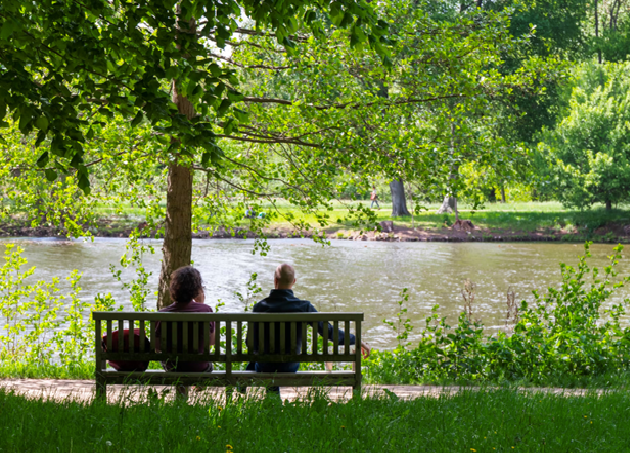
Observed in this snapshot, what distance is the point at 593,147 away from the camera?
34688 mm

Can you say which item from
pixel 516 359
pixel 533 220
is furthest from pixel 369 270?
pixel 533 220

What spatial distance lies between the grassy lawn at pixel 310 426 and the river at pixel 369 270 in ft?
21.1

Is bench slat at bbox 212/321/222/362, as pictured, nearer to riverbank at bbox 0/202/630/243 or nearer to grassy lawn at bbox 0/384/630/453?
grassy lawn at bbox 0/384/630/453

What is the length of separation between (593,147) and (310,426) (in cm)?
3444

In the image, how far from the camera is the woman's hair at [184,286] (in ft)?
16.3

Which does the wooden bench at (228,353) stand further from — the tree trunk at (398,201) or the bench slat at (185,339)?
the tree trunk at (398,201)

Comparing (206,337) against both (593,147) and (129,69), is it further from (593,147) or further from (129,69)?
(593,147)

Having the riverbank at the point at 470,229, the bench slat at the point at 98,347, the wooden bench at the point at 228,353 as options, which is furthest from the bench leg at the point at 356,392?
the riverbank at the point at 470,229

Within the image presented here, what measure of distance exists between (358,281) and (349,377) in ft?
44.9

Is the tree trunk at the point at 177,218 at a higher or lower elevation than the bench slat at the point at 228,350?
higher

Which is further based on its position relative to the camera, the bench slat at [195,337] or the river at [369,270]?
the river at [369,270]

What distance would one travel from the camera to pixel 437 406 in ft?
14.8

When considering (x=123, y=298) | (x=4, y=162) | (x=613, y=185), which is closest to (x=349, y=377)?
(x=4, y=162)

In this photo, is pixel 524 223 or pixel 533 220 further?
pixel 533 220
